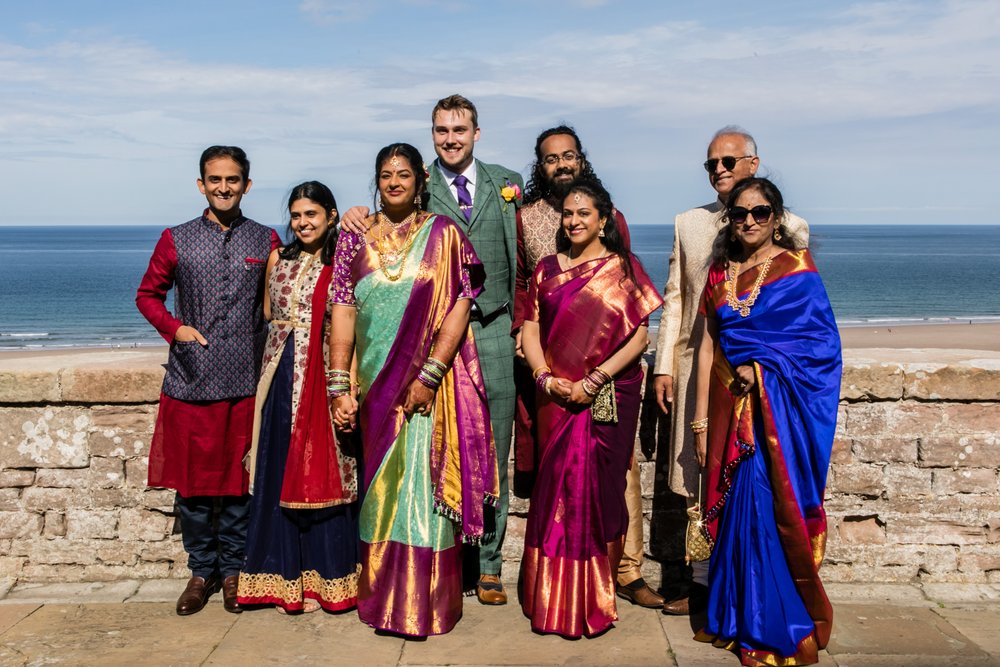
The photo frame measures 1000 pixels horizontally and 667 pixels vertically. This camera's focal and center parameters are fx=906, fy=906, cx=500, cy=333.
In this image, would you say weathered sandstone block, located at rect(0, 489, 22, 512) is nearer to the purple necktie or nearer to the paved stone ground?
the paved stone ground

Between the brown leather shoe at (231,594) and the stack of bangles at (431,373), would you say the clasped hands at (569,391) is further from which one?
the brown leather shoe at (231,594)

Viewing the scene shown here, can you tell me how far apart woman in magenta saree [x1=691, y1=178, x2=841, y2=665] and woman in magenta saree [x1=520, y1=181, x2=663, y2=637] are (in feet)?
1.32

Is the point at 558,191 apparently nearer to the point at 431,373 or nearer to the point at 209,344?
the point at 431,373

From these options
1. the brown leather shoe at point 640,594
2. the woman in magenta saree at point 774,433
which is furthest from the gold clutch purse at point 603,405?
the brown leather shoe at point 640,594

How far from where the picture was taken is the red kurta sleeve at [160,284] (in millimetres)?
3793

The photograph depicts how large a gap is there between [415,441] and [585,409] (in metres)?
0.69

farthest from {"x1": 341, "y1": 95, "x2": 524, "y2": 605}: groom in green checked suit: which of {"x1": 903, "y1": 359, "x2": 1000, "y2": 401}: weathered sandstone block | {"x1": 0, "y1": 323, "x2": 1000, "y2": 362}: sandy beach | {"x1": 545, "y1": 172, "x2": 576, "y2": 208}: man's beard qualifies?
{"x1": 0, "y1": 323, "x2": 1000, "y2": 362}: sandy beach

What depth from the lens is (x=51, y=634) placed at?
365 cm

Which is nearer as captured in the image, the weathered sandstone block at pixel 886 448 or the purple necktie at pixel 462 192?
the purple necktie at pixel 462 192

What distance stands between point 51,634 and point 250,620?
78 cm

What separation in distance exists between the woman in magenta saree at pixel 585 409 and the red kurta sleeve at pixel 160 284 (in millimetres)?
1533

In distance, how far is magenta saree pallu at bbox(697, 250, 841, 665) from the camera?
335 centimetres

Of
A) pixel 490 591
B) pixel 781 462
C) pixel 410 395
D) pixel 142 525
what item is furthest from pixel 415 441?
pixel 142 525

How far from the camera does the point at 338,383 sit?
3.66 metres
